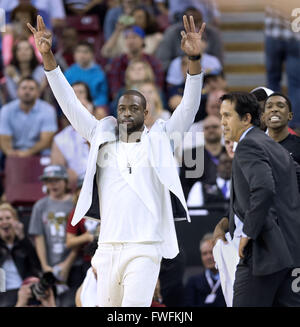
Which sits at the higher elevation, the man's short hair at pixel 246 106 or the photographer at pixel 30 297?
the man's short hair at pixel 246 106

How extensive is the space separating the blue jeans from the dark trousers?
17.1 feet

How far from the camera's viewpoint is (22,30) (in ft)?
37.4

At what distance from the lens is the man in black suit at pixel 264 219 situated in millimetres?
5039

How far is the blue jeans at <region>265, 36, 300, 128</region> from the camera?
10.4m

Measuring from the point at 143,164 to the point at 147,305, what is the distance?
0.84 meters

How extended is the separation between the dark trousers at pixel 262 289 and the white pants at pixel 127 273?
1.66 feet

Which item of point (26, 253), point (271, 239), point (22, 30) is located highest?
point (22, 30)

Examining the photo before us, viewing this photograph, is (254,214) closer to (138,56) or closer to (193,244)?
(193,244)

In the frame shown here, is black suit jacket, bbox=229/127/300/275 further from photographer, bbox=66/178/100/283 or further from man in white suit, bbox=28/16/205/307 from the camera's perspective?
photographer, bbox=66/178/100/283

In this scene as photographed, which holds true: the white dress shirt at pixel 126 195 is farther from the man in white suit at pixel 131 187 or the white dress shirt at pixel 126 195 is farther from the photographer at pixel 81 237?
the photographer at pixel 81 237

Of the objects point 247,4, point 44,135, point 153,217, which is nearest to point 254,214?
point 153,217

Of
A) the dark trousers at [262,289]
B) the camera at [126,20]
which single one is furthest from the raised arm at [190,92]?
the camera at [126,20]

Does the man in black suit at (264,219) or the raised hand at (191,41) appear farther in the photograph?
the raised hand at (191,41)

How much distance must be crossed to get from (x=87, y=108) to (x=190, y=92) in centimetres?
376
